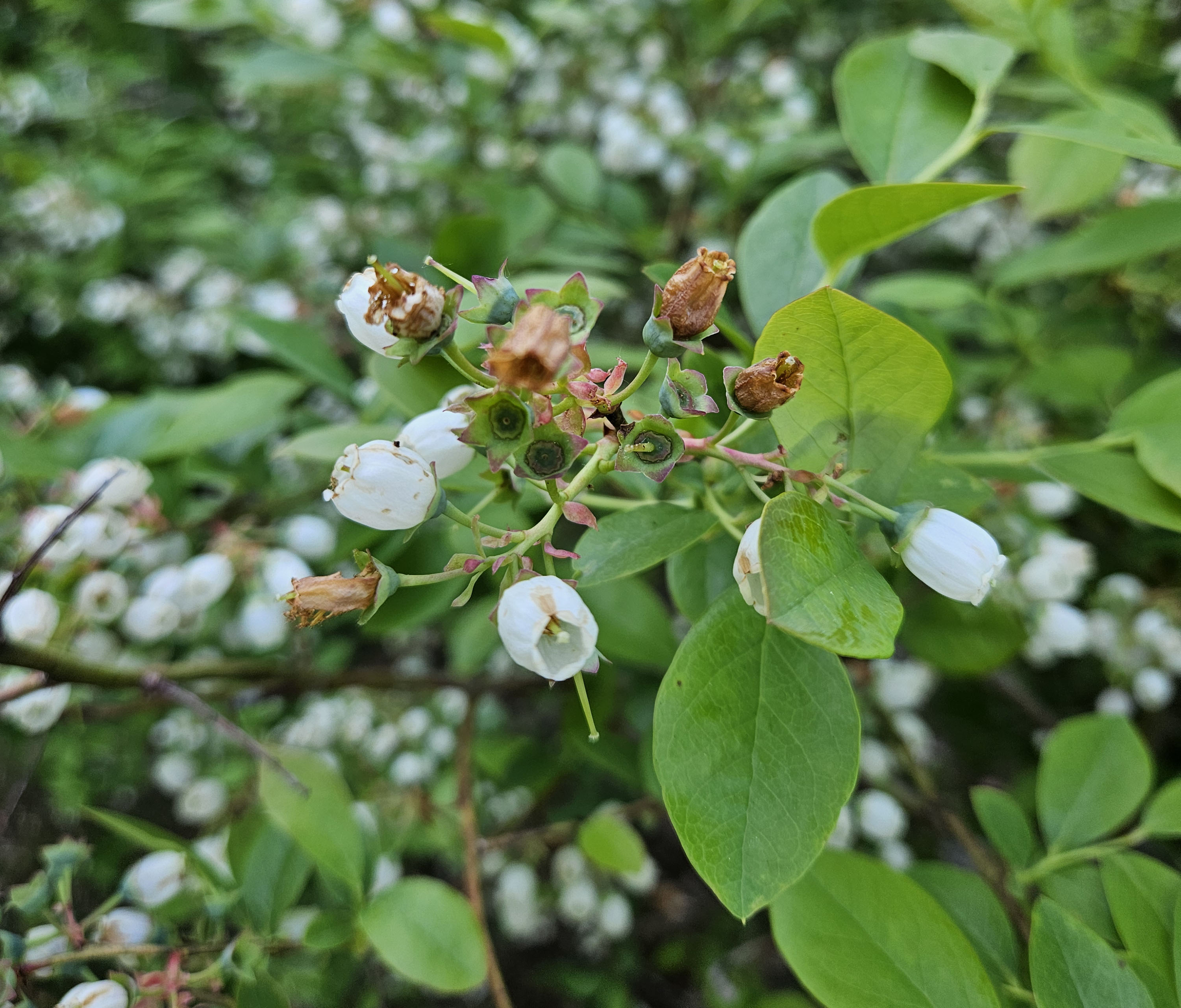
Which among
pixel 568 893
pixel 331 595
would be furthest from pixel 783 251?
pixel 568 893

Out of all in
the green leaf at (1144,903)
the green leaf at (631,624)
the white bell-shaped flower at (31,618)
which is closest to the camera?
the green leaf at (1144,903)

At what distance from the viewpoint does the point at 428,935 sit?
0.66 meters

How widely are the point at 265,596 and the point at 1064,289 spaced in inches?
52.0

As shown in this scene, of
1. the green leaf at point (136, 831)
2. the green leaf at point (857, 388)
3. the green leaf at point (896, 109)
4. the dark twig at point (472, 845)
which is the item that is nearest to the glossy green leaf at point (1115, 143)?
the green leaf at point (896, 109)

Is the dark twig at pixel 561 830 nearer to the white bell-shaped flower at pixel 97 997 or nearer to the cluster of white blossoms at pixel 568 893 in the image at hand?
the cluster of white blossoms at pixel 568 893

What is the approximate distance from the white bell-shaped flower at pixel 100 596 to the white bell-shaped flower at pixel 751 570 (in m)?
0.63

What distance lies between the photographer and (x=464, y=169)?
4.43ft

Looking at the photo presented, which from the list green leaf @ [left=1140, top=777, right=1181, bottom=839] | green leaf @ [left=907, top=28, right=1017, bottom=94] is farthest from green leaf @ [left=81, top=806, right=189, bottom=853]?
green leaf @ [left=907, top=28, right=1017, bottom=94]

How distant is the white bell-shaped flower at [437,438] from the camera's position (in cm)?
47

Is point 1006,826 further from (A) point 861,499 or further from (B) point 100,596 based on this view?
(B) point 100,596

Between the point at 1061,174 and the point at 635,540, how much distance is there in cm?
74

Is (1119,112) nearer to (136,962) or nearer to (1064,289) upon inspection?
(1064,289)

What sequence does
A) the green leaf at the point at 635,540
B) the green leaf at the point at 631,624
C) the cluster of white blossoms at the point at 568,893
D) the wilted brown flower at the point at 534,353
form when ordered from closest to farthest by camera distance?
1. the wilted brown flower at the point at 534,353
2. the green leaf at the point at 635,540
3. the green leaf at the point at 631,624
4. the cluster of white blossoms at the point at 568,893

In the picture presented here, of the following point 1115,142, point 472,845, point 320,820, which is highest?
point 1115,142
